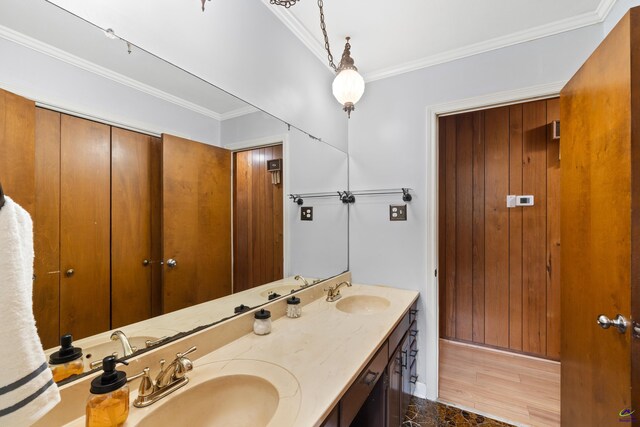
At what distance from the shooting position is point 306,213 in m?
1.90

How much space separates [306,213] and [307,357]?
1.01 m

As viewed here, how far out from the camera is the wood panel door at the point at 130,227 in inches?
34.5

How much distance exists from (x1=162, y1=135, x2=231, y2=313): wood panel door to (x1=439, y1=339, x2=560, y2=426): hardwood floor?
76.5 inches

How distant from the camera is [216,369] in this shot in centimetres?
Answer: 97

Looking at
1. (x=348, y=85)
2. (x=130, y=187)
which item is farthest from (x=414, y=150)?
(x=130, y=187)

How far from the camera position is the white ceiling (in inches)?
60.7

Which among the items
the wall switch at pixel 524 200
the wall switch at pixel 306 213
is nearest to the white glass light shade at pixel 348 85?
the wall switch at pixel 306 213

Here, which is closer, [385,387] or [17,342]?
[17,342]

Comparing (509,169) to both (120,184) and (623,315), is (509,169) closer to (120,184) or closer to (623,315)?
(623,315)

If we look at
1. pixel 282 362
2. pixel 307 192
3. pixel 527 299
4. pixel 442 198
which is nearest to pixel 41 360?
pixel 282 362

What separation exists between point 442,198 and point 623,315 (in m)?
2.12

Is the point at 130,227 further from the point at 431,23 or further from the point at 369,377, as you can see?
the point at 431,23

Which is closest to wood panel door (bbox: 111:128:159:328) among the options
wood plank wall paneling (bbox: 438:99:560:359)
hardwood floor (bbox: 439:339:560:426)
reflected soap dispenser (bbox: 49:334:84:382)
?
reflected soap dispenser (bbox: 49:334:84:382)

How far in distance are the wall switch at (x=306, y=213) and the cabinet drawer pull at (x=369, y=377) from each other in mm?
1002
